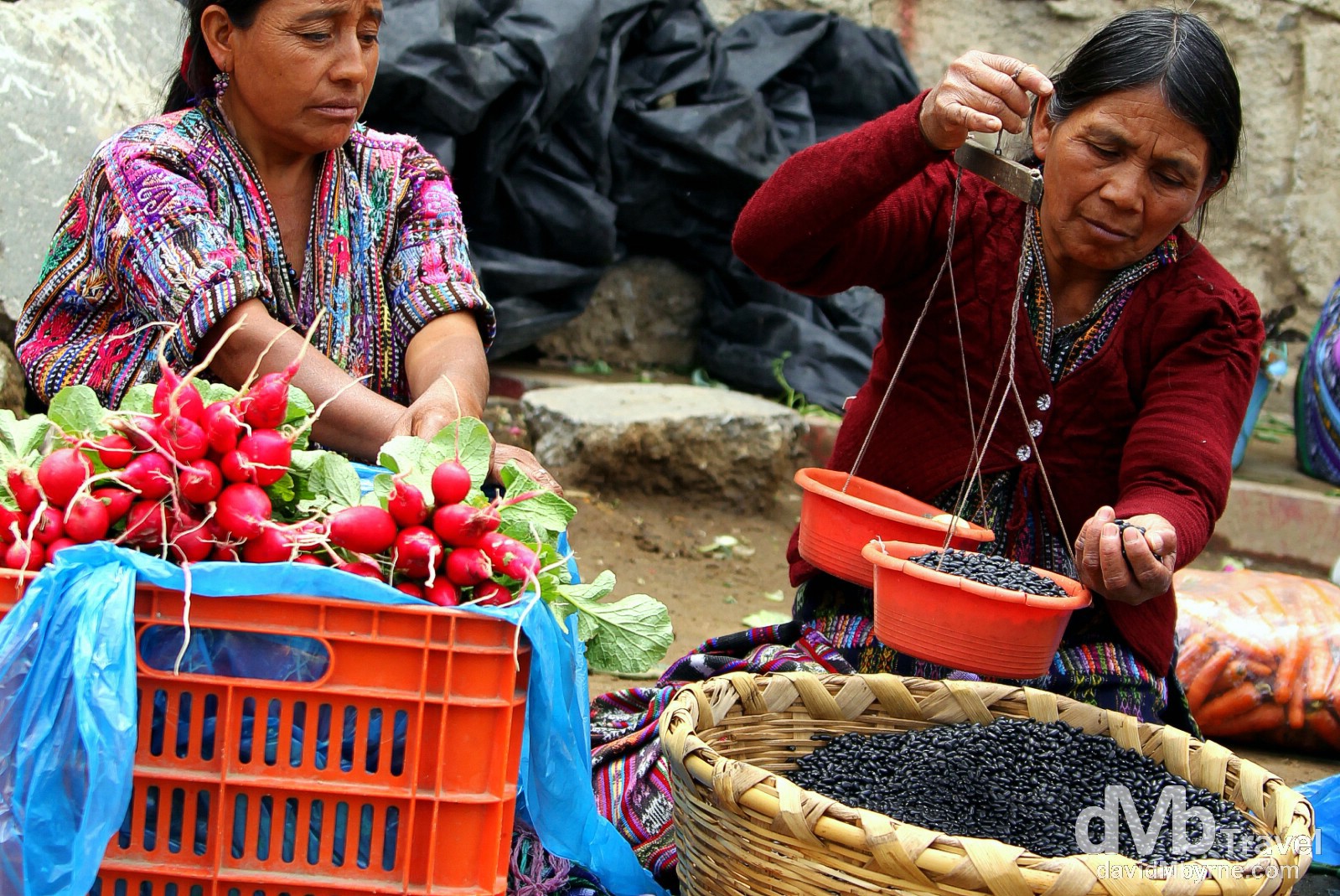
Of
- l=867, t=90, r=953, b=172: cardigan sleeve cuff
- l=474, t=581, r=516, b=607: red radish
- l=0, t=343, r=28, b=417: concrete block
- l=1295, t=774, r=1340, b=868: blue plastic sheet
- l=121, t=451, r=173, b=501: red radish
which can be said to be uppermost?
l=867, t=90, r=953, b=172: cardigan sleeve cuff

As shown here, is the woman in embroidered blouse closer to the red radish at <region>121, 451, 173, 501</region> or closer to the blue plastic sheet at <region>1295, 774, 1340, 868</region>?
the red radish at <region>121, 451, 173, 501</region>

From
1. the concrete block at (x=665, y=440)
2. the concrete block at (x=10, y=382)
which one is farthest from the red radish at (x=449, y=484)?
the concrete block at (x=665, y=440)

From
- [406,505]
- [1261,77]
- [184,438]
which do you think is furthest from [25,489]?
[1261,77]

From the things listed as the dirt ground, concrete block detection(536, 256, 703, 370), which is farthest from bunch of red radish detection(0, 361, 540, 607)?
concrete block detection(536, 256, 703, 370)

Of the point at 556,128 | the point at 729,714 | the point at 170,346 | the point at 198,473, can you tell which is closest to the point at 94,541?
the point at 198,473

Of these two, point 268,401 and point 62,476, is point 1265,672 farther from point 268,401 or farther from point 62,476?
point 62,476

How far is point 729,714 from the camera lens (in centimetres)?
193

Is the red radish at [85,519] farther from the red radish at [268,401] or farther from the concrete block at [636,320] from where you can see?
the concrete block at [636,320]

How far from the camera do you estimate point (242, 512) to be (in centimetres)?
139

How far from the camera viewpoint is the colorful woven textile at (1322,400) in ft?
16.2

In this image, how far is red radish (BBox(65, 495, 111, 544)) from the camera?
1.36 m

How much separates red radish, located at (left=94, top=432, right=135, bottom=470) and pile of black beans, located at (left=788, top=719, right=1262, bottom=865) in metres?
0.99

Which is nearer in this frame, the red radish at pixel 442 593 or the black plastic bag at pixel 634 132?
the red radish at pixel 442 593

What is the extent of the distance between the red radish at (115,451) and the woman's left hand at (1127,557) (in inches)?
50.4
